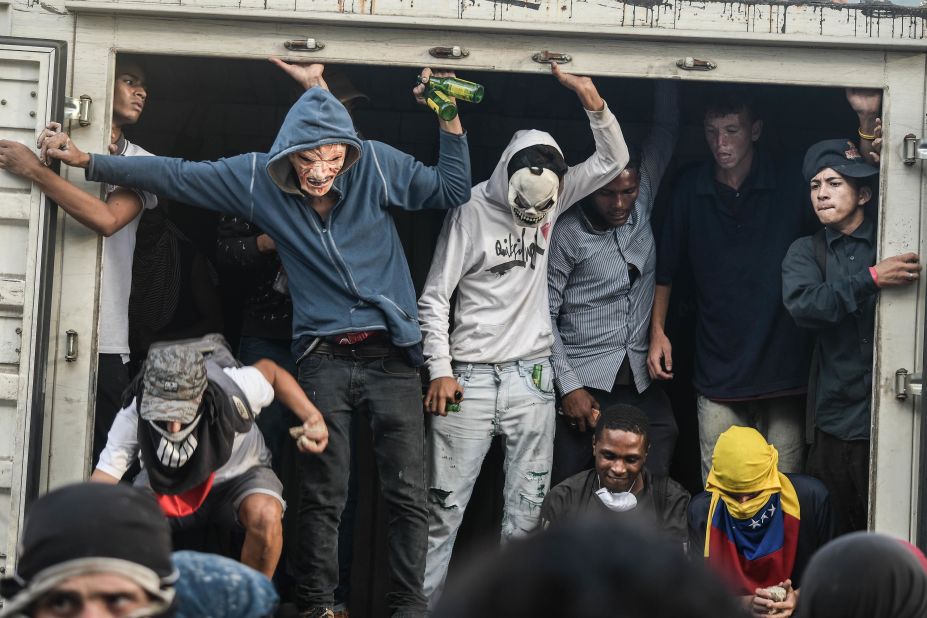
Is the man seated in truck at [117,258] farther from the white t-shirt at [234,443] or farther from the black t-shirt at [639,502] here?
the black t-shirt at [639,502]

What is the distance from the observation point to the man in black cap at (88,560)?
2424mm

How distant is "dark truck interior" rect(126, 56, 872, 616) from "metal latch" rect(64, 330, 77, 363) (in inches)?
68.2

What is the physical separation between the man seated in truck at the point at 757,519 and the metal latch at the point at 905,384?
521 mm

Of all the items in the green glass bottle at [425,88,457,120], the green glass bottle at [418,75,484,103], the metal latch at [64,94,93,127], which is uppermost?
the green glass bottle at [418,75,484,103]

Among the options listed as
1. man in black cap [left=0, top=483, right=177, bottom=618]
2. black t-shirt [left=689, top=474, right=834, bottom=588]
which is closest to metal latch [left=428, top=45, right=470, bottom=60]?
black t-shirt [left=689, top=474, right=834, bottom=588]

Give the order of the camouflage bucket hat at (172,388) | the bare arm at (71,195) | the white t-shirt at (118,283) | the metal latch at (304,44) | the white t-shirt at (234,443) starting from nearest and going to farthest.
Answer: the camouflage bucket hat at (172,388) → the white t-shirt at (234,443) → the bare arm at (71,195) → the metal latch at (304,44) → the white t-shirt at (118,283)

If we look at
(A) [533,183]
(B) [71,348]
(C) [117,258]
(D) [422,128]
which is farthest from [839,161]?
(B) [71,348]

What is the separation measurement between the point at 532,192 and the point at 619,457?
1176 mm

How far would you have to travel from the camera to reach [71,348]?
5137 millimetres

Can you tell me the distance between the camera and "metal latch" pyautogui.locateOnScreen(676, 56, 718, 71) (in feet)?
17.4

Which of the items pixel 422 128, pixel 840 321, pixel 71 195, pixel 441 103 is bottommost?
pixel 840 321

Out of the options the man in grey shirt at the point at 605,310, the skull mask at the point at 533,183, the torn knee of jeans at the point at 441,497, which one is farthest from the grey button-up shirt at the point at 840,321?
the torn knee of jeans at the point at 441,497

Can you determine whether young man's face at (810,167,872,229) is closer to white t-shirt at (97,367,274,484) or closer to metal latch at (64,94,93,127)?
white t-shirt at (97,367,274,484)

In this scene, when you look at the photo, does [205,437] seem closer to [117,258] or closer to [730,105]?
[117,258]
